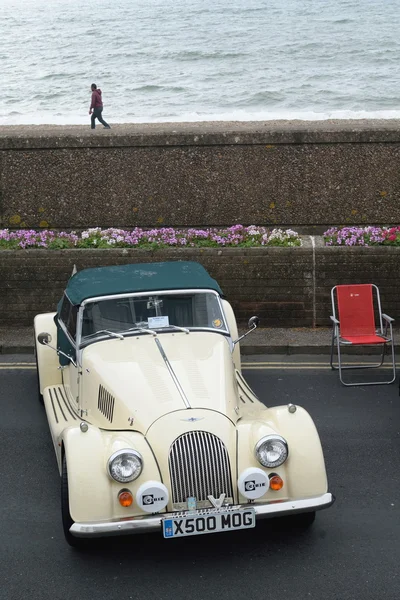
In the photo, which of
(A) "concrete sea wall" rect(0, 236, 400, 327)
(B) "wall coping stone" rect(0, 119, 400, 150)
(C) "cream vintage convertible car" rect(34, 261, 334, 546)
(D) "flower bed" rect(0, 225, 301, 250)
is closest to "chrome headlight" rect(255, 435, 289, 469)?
(C) "cream vintage convertible car" rect(34, 261, 334, 546)

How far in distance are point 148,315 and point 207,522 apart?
2.49 m

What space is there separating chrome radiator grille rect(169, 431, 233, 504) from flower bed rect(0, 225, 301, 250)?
19.1 feet

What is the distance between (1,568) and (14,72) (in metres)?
59.9

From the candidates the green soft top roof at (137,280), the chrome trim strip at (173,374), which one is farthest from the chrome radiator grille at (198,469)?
the green soft top roof at (137,280)

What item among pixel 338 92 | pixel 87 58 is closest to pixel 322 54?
pixel 338 92

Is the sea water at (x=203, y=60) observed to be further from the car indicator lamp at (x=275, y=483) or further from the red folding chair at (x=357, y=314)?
the car indicator lamp at (x=275, y=483)

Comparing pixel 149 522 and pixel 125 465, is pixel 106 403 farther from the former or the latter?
pixel 149 522

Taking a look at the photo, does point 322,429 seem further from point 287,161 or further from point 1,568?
point 287,161

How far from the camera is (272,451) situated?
6469 millimetres

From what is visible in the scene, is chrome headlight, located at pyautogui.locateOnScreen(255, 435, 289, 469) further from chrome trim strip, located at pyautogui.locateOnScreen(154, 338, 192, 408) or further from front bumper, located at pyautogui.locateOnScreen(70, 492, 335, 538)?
chrome trim strip, located at pyautogui.locateOnScreen(154, 338, 192, 408)

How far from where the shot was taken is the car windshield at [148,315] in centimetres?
793

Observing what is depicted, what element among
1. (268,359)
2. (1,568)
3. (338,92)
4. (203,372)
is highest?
(203,372)

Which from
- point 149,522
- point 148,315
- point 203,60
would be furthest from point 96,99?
point 203,60

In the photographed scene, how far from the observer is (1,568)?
20.8ft
